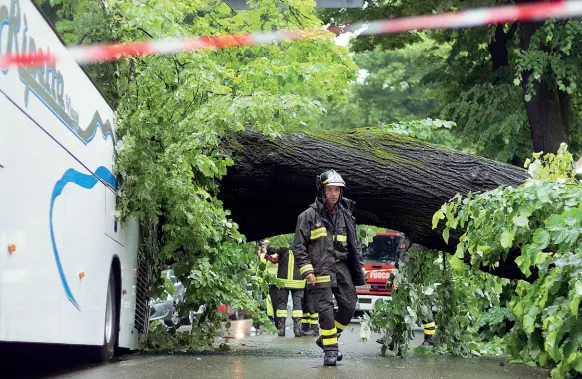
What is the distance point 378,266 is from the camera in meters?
27.2

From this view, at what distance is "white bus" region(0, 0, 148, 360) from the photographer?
269 inches

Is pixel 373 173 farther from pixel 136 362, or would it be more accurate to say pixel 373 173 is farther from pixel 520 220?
pixel 520 220

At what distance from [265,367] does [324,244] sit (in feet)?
4.90

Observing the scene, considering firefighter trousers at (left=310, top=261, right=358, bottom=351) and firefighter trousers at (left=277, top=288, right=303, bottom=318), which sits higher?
firefighter trousers at (left=277, top=288, right=303, bottom=318)

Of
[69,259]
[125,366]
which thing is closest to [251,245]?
[125,366]

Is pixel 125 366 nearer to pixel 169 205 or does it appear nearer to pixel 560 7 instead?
pixel 169 205

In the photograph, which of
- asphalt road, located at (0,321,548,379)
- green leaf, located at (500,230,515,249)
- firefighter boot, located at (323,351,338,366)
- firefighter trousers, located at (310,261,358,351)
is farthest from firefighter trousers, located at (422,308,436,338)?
green leaf, located at (500,230,515,249)

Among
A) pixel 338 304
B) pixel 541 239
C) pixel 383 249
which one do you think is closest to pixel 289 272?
pixel 338 304

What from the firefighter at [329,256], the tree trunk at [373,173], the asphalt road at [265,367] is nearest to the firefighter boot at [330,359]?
the firefighter at [329,256]

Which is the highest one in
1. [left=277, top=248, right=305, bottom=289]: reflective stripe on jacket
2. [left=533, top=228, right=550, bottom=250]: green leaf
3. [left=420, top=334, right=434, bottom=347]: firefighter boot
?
[left=277, top=248, right=305, bottom=289]: reflective stripe on jacket

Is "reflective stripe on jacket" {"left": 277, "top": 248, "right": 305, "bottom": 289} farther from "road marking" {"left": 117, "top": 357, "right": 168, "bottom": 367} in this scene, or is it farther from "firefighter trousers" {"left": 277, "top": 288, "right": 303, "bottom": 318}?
"road marking" {"left": 117, "top": 357, "right": 168, "bottom": 367}

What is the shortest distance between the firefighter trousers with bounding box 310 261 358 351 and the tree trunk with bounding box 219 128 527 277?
1.28m

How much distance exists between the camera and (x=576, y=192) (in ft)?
26.1

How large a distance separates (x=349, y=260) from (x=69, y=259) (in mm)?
3491
